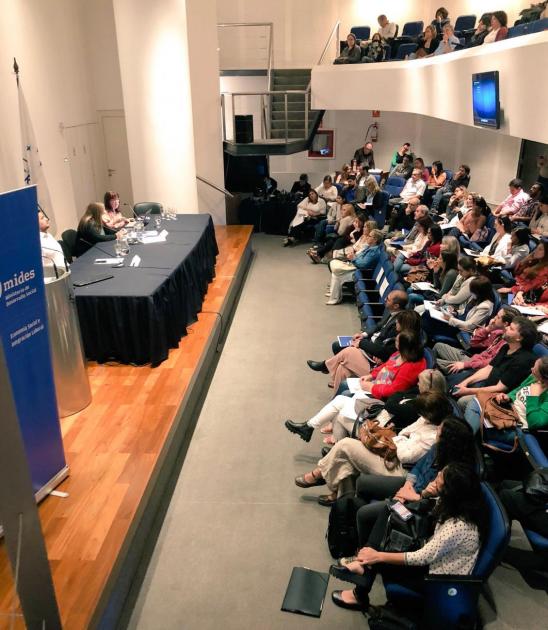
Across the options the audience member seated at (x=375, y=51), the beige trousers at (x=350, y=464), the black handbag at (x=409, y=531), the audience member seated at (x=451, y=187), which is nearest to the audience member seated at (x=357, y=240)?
the audience member seated at (x=451, y=187)

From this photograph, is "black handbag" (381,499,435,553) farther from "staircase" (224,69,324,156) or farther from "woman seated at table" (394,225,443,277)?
"staircase" (224,69,324,156)

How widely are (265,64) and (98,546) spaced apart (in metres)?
12.6

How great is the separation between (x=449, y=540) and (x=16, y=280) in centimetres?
241

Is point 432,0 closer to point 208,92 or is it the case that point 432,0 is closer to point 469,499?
point 208,92

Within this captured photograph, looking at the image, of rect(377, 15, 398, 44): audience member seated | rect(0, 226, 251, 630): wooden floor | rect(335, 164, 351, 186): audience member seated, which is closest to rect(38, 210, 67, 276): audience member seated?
rect(0, 226, 251, 630): wooden floor

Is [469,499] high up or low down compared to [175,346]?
up

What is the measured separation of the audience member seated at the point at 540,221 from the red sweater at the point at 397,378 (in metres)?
3.57

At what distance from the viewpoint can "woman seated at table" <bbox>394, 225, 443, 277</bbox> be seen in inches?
252

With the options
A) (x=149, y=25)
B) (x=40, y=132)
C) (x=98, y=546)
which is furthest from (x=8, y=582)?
(x=149, y=25)

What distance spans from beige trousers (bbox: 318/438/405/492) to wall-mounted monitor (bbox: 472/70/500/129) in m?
5.16

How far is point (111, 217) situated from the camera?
719 centimetres

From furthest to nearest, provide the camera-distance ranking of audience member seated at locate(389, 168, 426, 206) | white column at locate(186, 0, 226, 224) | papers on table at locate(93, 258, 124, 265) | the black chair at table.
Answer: audience member seated at locate(389, 168, 426, 206)
white column at locate(186, 0, 226, 224)
the black chair at table
papers on table at locate(93, 258, 124, 265)

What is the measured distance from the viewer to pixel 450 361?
449cm

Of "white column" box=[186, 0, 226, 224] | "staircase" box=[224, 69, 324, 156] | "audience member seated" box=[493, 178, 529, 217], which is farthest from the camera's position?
"staircase" box=[224, 69, 324, 156]
